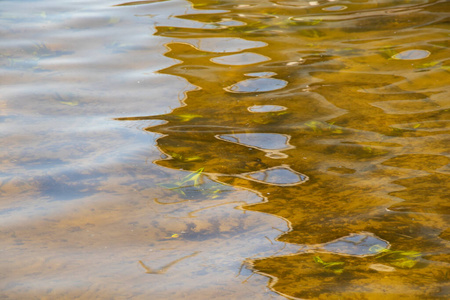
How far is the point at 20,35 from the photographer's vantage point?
465 centimetres

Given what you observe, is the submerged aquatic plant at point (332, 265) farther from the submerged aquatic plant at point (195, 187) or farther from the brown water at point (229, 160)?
the submerged aquatic plant at point (195, 187)

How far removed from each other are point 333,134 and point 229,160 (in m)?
0.64

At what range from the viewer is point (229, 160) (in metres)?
2.69

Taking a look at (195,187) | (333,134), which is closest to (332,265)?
(195,187)

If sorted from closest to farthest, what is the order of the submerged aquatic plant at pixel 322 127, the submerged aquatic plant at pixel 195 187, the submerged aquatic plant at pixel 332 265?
1. the submerged aquatic plant at pixel 332 265
2. the submerged aquatic plant at pixel 195 187
3. the submerged aquatic plant at pixel 322 127

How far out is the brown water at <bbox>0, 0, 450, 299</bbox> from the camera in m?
1.88

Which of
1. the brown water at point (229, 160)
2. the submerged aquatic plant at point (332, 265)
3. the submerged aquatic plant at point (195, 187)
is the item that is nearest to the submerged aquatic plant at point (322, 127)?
the brown water at point (229, 160)

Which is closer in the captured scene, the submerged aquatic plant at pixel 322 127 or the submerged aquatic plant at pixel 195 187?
the submerged aquatic plant at pixel 195 187

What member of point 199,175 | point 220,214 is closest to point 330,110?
point 199,175

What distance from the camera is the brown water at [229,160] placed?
188 cm

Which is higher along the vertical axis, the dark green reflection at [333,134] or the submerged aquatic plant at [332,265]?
the dark green reflection at [333,134]

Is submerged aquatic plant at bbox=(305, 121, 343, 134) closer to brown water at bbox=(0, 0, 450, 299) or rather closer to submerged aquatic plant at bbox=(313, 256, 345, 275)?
brown water at bbox=(0, 0, 450, 299)

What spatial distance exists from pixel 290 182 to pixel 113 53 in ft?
7.94

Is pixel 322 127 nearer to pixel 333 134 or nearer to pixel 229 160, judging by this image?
pixel 333 134
